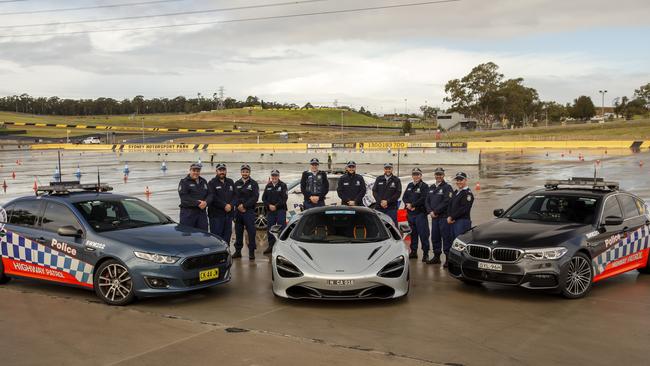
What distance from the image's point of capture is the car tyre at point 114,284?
7852mm

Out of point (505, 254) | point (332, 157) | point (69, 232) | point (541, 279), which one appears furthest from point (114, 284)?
point (332, 157)

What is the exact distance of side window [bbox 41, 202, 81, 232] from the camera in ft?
28.0

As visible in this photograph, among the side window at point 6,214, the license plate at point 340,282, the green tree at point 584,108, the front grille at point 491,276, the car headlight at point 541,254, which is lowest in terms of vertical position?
the front grille at point 491,276

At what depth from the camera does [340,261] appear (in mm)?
7750

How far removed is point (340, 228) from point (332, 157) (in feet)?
113

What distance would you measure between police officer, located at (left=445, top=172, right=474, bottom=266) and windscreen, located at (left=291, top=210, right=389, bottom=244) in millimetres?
1863

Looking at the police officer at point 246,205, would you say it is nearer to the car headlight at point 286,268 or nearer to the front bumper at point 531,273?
the car headlight at point 286,268

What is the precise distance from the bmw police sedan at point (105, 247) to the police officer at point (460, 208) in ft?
12.5

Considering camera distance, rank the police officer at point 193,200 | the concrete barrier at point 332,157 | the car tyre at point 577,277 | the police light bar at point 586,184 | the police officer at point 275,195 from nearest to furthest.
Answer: the car tyre at point 577,277
the police light bar at point 586,184
the police officer at point 193,200
the police officer at point 275,195
the concrete barrier at point 332,157

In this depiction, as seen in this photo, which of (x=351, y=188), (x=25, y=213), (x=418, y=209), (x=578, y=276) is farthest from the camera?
(x=351, y=188)

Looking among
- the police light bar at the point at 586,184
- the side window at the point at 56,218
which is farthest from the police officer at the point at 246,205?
the police light bar at the point at 586,184

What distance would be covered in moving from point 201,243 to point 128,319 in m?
1.41

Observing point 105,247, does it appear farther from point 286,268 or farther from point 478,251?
point 478,251

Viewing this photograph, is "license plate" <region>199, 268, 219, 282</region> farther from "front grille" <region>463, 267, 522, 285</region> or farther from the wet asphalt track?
"front grille" <region>463, 267, 522, 285</region>
